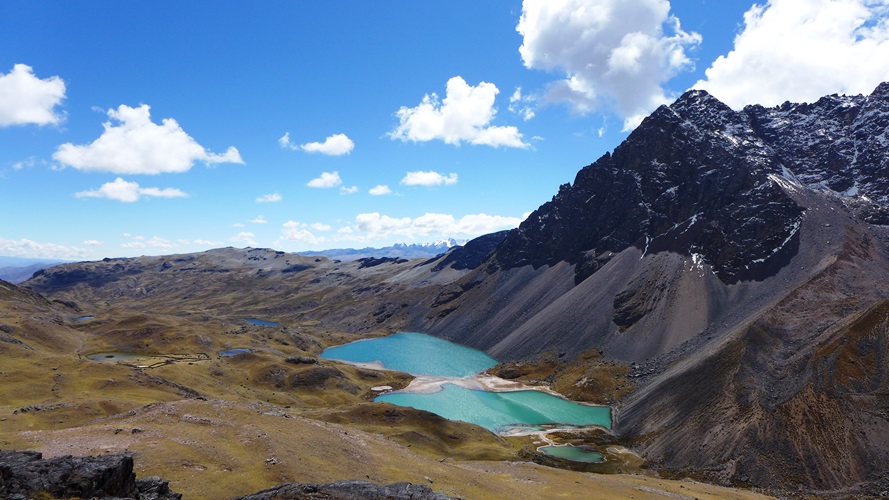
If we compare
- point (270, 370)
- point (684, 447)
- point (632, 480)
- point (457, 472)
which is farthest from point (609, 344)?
point (457, 472)

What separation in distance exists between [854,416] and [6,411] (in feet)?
444

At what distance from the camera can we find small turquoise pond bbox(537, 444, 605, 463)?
326ft

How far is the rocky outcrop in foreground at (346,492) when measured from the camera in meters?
32.1

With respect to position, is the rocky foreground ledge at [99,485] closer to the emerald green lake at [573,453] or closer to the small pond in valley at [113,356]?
the emerald green lake at [573,453]

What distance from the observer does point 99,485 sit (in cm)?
2888

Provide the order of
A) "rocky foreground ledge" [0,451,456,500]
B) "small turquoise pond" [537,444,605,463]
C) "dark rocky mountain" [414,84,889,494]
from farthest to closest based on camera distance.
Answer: "small turquoise pond" [537,444,605,463] < "dark rocky mountain" [414,84,889,494] < "rocky foreground ledge" [0,451,456,500]

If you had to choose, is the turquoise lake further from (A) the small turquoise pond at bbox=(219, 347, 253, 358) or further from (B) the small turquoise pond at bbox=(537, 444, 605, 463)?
(A) the small turquoise pond at bbox=(219, 347, 253, 358)

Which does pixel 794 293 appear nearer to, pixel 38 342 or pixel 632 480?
pixel 632 480

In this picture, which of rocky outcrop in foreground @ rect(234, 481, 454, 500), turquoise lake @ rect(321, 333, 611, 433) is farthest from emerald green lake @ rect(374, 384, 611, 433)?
rocky outcrop in foreground @ rect(234, 481, 454, 500)

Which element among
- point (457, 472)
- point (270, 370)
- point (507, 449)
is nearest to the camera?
point (457, 472)

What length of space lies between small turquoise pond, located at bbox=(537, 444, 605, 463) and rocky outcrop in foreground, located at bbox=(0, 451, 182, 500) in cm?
8666

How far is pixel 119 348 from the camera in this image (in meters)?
141

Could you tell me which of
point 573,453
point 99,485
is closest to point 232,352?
point 573,453

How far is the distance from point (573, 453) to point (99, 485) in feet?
309
